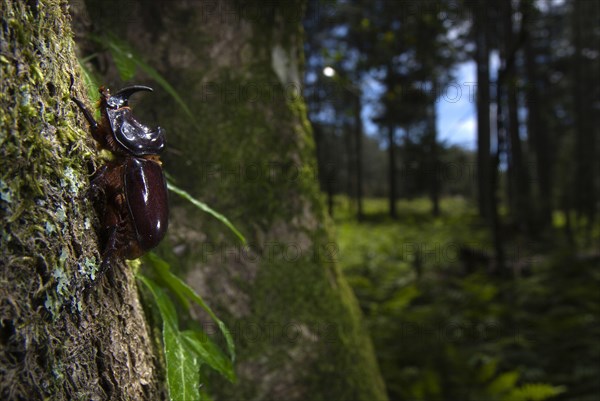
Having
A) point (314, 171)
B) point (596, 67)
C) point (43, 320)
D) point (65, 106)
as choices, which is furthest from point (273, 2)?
point (596, 67)

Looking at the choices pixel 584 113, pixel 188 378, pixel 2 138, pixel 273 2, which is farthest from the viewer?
pixel 584 113

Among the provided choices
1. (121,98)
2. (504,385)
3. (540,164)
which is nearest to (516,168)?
(540,164)

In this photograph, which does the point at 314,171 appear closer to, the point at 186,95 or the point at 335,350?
the point at 186,95

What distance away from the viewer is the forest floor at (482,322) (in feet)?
18.0

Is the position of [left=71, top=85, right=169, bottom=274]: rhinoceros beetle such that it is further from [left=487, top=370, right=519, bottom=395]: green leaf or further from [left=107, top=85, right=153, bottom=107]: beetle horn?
[left=487, top=370, right=519, bottom=395]: green leaf

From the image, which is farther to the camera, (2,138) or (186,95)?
(186,95)

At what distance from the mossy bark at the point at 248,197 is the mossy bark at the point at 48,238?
1139mm

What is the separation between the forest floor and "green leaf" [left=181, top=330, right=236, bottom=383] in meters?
4.27

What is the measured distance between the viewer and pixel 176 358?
1361mm

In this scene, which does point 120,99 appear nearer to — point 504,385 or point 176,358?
point 176,358

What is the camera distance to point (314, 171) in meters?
2.65

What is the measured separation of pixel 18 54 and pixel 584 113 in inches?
788

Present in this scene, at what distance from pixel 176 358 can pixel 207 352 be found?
0.21 metres

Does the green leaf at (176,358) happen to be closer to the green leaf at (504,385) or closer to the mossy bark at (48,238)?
the mossy bark at (48,238)
